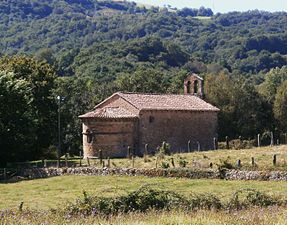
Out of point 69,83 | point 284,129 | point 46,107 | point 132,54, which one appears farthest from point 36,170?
point 132,54

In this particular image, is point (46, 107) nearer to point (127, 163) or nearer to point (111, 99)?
point (111, 99)

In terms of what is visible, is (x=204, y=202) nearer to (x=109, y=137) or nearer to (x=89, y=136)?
(x=109, y=137)

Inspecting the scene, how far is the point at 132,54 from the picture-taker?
134875 millimetres

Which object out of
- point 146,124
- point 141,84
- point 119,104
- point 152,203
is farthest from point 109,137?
point 152,203

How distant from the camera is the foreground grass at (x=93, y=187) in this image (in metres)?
25.4

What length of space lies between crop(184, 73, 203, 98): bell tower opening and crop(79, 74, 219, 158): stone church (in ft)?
6.43

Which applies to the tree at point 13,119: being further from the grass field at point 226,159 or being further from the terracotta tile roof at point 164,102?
the terracotta tile roof at point 164,102

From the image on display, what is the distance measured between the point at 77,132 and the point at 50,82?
27.1 ft

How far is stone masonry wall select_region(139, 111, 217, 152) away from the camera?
4809 centimetres

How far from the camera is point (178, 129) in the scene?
50.5 meters

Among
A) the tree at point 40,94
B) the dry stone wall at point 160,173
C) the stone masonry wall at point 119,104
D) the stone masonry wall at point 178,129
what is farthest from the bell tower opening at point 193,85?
the dry stone wall at point 160,173

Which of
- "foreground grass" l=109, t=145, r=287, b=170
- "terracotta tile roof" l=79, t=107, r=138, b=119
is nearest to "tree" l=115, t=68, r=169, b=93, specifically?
"terracotta tile roof" l=79, t=107, r=138, b=119

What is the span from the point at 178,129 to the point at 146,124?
4076 millimetres

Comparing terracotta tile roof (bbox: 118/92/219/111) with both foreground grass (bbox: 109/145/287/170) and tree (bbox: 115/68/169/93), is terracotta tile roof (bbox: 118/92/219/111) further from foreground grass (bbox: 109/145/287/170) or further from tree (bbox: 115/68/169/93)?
tree (bbox: 115/68/169/93)
